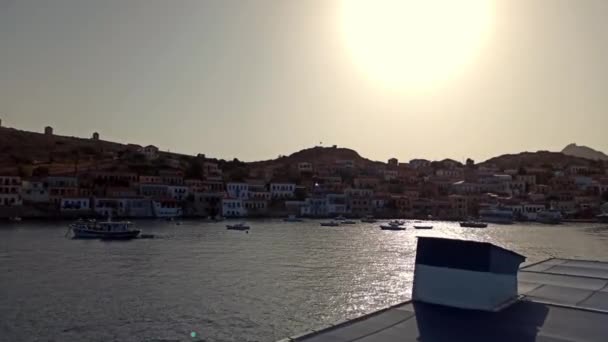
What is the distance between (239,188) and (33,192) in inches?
1075

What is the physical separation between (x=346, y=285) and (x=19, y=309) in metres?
12.1

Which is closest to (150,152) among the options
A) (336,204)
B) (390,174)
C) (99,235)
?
(336,204)

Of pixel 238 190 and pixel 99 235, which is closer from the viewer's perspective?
pixel 99 235

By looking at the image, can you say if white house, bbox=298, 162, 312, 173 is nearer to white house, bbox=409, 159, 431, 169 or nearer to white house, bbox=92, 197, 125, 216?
white house, bbox=409, 159, 431, 169

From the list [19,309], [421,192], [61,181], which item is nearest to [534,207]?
[421,192]

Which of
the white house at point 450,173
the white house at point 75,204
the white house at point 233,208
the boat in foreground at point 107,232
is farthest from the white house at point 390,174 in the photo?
the boat in foreground at point 107,232

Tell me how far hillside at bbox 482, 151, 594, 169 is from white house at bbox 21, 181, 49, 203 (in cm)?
10720

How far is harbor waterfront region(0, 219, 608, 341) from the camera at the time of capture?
15.5 meters

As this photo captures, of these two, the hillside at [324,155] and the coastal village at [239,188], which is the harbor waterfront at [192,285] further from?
the hillside at [324,155]

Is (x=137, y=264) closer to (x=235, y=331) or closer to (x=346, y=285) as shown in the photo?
(x=346, y=285)

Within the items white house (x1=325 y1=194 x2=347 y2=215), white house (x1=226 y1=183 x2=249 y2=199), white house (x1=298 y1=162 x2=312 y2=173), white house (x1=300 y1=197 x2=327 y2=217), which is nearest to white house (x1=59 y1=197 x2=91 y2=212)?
white house (x1=226 y1=183 x2=249 y2=199)

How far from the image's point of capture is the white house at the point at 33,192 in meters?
64.7

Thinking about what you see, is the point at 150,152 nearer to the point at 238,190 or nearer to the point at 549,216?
the point at 238,190

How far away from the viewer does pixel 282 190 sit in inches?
3344
